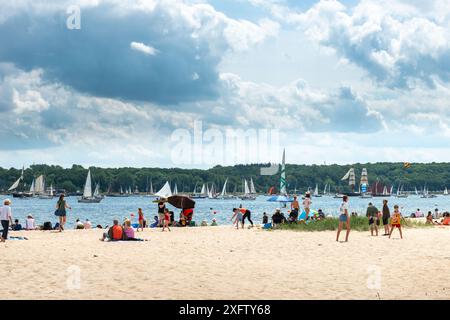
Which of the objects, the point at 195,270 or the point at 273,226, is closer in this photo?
the point at 195,270

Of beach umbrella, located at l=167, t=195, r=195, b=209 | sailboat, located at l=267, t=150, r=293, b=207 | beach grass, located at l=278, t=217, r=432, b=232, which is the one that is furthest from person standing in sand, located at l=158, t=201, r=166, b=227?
sailboat, located at l=267, t=150, r=293, b=207

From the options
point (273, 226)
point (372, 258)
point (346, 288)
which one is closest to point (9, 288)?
point (346, 288)

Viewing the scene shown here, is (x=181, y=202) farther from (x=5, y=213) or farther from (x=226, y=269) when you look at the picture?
(x=226, y=269)

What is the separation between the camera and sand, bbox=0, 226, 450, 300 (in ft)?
41.5

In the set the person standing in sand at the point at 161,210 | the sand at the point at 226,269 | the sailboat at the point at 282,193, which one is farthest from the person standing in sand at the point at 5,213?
the sailboat at the point at 282,193

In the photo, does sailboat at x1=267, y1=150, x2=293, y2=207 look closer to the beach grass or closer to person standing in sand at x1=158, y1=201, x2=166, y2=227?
person standing in sand at x1=158, y1=201, x2=166, y2=227

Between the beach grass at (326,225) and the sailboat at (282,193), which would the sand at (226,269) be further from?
the sailboat at (282,193)

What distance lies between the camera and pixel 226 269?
1594cm

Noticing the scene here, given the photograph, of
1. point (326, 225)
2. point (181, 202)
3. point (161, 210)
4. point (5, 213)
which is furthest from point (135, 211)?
point (5, 213)
